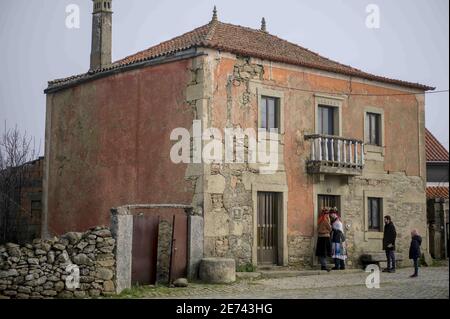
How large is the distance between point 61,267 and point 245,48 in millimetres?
8627

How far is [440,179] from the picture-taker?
35938 mm

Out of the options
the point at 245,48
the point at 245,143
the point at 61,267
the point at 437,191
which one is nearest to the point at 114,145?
the point at 245,143

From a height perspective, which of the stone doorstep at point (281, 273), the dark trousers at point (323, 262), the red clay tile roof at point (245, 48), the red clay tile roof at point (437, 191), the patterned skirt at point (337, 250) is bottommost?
the stone doorstep at point (281, 273)

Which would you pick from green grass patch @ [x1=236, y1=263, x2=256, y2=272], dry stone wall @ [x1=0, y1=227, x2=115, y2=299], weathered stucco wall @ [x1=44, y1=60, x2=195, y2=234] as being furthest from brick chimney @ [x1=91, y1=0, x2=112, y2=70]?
dry stone wall @ [x1=0, y1=227, x2=115, y2=299]

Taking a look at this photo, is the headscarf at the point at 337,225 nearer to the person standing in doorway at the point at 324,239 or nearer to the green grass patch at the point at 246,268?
the person standing in doorway at the point at 324,239

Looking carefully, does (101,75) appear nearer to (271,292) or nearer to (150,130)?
(150,130)

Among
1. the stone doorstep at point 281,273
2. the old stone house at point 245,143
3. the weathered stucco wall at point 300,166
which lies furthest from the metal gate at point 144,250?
the stone doorstep at point 281,273

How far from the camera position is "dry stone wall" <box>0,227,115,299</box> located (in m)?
13.9

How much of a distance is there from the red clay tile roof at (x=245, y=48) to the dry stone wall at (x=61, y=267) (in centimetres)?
647

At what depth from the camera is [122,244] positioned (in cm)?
1511

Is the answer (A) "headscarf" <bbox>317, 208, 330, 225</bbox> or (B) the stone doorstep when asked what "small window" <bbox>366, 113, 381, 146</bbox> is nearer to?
(A) "headscarf" <bbox>317, 208, 330, 225</bbox>

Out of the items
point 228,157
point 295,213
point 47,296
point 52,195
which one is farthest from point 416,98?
point 47,296

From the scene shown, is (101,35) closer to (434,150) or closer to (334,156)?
(334,156)

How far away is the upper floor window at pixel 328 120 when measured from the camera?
21750 millimetres
